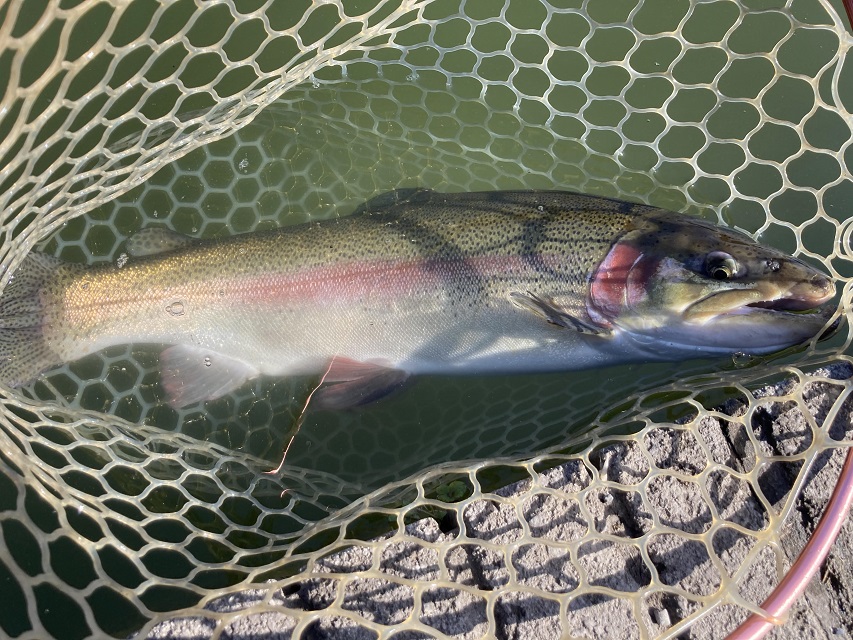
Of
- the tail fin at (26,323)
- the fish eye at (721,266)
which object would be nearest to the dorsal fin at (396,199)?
the fish eye at (721,266)

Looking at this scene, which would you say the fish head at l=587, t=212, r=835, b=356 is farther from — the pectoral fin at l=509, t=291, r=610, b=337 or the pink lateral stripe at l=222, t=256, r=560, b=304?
the pink lateral stripe at l=222, t=256, r=560, b=304

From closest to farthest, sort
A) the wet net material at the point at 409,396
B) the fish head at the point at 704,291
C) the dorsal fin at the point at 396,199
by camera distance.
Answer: the wet net material at the point at 409,396, the fish head at the point at 704,291, the dorsal fin at the point at 396,199

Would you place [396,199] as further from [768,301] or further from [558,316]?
[768,301]

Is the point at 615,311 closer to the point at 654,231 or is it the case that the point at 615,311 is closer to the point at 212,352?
the point at 654,231

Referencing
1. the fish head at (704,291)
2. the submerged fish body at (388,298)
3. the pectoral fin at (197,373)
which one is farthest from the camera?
the pectoral fin at (197,373)

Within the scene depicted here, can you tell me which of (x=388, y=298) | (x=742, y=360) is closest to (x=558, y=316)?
(x=388, y=298)

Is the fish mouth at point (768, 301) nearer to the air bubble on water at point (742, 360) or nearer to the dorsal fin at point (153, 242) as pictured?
the air bubble on water at point (742, 360)

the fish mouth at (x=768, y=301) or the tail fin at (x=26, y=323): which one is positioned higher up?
the fish mouth at (x=768, y=301)
